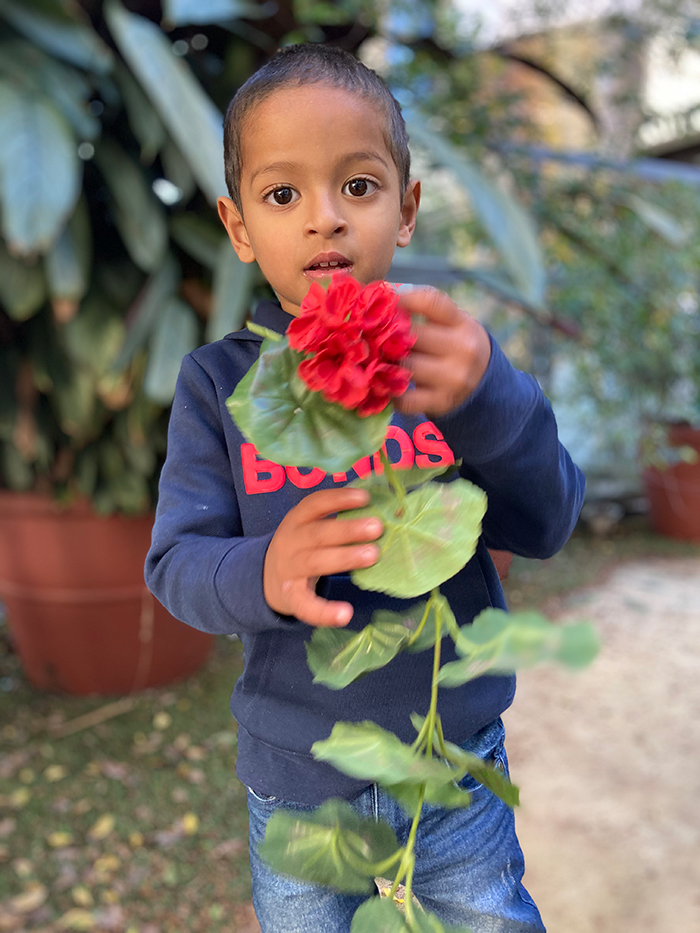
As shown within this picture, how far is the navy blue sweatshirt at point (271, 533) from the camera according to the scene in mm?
522

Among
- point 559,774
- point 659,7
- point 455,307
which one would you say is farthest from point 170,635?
point 659,7

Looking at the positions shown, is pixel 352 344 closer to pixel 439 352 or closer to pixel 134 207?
pixel 439 352

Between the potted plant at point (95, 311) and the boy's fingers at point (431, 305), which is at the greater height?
the boy's fingers at point (431, 305)

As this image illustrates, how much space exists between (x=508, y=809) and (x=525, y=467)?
356 mm

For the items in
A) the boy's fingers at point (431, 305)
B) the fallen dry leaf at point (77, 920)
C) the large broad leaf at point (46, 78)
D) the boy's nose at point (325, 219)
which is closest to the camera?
the boy's fingers at point (431, 305)

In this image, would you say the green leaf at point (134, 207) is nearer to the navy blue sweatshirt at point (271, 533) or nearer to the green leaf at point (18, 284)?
the green leaf at point (18, 284)

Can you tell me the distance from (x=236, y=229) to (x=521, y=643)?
0.47 metres

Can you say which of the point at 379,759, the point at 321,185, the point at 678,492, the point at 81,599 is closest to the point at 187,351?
the point at 81,599

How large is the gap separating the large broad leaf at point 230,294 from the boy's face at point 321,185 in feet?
2.81

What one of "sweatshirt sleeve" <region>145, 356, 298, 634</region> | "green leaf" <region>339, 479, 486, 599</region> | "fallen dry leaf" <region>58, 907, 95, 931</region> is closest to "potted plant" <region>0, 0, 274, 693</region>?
"fallen dry leaf" <region>58, 907, 95, 931</region>

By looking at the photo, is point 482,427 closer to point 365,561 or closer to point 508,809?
point 365,561

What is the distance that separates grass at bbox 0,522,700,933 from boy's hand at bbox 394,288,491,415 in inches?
46.8

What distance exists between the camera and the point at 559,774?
5.48 ft

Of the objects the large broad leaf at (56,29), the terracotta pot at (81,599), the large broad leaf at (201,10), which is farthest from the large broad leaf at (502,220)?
the terracotta pot at (81,599)
